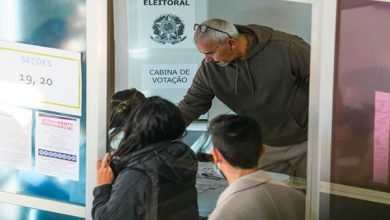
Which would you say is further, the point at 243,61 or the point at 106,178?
the point at 106,178

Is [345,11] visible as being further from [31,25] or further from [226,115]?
[31,25]

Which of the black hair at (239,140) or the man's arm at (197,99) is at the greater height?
the man's arm at (197,99)

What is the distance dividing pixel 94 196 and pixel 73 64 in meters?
0.43

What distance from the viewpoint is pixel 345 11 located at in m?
2.01

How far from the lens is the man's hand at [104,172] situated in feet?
7.76

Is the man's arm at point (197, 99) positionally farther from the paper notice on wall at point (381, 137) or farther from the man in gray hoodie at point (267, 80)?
the paper notice on wall at point (381, 137)

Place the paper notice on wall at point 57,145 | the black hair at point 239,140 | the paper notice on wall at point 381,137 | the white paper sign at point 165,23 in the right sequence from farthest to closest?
the paper notice on wall at point 57,145 < the white paper sign at point 165,23 < the black hair at point 239,140 < the paper notice on wall at point 381,137

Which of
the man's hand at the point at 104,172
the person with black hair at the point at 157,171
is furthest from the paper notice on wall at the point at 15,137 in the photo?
Answer: the person with black hair at the point at 157,171

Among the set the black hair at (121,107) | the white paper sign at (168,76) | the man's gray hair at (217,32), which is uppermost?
the man's gray hair at (217,32)

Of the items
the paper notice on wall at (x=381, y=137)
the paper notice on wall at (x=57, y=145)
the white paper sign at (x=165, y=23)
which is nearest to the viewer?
the paper notice on wall at (x=381, y=137)

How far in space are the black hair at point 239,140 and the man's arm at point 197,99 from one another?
3.4 inches

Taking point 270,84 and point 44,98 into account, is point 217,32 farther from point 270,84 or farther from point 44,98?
point 44,98

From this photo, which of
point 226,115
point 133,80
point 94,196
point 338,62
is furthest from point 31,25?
point 338,62

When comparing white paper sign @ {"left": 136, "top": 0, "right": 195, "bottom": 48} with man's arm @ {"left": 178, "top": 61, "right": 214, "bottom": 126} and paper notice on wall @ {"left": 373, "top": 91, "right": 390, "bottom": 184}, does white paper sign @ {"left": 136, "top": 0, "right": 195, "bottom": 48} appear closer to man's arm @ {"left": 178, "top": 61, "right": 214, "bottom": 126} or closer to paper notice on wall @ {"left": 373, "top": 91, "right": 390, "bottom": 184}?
man's arm @ {"left": 178, "top": 61, "right": 214, "bottom": 126}
